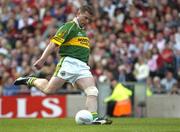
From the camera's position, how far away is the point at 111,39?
24.8 m

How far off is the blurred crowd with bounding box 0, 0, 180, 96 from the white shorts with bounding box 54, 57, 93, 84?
8.45 m

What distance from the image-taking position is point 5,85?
923 inches

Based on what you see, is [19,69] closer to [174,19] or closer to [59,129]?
[174,19]

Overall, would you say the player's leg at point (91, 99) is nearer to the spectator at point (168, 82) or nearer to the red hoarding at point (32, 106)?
the red hoarding at point (32, 106)

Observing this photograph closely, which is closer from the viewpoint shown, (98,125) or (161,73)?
(98,125)

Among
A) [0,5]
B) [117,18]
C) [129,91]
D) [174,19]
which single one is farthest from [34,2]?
[129,91]

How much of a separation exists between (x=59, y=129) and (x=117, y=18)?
13.3 m

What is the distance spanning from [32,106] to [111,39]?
4574 millimetres

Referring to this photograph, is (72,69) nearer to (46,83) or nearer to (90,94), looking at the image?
(90,94)

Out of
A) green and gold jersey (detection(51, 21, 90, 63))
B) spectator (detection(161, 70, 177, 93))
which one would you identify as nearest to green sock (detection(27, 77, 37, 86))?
green and gold jersey (detection(51, 21, 90, 63))

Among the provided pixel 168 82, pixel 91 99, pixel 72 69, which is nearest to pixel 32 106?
pixel 168 82

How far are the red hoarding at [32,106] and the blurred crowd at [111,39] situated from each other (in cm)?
121

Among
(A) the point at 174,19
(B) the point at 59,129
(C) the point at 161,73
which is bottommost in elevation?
(B) the point at 59,129

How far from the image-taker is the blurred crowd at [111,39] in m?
23.5
